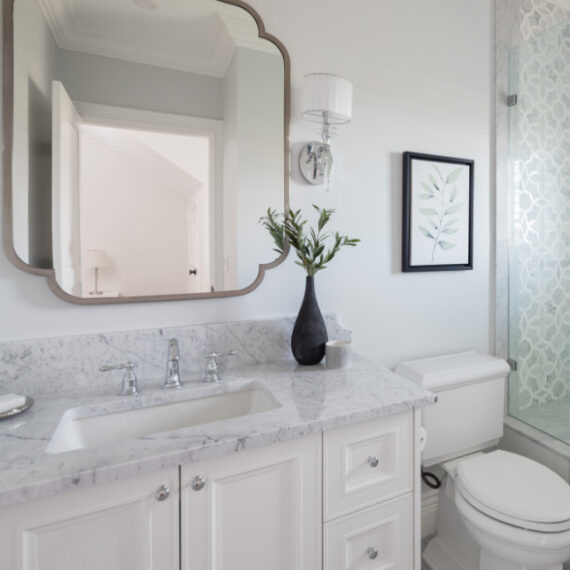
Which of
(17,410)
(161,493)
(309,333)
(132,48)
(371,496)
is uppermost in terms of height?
(132,48)

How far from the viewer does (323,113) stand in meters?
1.38

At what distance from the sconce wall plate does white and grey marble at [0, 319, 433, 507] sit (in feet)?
1.91

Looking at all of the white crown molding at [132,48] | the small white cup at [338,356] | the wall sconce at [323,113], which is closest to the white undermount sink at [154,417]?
the small white cup at [338,356]

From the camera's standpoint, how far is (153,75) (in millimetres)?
1219

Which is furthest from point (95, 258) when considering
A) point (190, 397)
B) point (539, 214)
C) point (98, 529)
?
point (539, 214)

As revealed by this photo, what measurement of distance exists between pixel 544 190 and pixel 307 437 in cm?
176

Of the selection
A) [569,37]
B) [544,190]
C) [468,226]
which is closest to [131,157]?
[468,226]

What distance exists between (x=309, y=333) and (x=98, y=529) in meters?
0.78

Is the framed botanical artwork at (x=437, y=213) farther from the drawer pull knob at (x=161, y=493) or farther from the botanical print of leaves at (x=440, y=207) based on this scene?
the drawer pull knob at (x=161, y=493)

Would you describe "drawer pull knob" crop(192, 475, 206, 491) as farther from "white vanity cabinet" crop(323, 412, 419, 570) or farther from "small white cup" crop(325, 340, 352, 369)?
"small white cup" crop(325, 340, 352, 369)

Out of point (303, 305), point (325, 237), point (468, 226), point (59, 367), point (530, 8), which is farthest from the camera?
point (530, 8)

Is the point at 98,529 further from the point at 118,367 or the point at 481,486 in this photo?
the point at 481,486

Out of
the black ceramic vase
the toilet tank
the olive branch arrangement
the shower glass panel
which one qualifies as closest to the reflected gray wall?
the olive branch arrangement

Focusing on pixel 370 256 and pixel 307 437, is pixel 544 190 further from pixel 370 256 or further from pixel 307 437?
pixel 307 437
